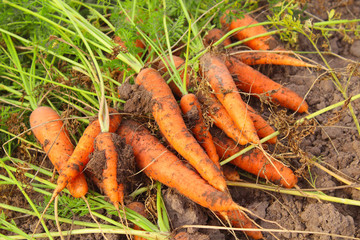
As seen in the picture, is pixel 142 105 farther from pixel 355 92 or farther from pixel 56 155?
pixel 355 92

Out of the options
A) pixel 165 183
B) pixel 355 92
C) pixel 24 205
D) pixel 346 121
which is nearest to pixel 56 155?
pixel 24 205

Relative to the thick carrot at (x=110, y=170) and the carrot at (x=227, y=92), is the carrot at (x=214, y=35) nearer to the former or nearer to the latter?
the carrot at (x=227, y=92)

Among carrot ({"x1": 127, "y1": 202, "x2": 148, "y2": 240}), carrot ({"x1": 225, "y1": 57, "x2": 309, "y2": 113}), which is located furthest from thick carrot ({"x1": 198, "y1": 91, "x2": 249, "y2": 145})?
carrot ({"x1": 127, "y1": 202, "x2": 148, "y2": 240})

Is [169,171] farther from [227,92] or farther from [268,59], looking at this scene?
[268,59]

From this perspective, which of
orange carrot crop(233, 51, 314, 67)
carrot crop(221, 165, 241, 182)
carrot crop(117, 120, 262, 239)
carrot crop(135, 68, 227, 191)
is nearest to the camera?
carrot crop(117, 120, 262, 239)

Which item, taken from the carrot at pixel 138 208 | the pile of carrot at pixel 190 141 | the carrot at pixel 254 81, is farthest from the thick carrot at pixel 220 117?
the carrot at pixel 138 208

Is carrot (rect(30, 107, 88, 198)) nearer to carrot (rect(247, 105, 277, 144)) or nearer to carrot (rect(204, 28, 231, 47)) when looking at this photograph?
carrot (rect(247, 105, 277, 144))

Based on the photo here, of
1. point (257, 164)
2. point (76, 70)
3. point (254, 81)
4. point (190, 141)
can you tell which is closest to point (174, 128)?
point (190, 141)
